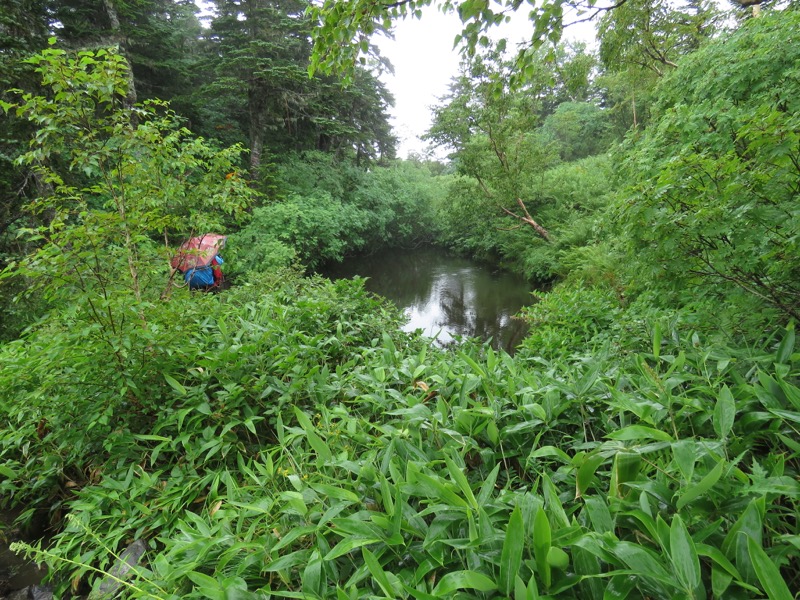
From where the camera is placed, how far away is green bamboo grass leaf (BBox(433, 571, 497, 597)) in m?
0.83

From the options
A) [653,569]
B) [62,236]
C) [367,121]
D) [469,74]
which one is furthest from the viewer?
[367,121]

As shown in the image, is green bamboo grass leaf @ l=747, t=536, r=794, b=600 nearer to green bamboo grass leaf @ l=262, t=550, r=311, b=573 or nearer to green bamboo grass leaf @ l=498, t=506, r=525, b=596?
green bamboo grass leaf @ l=498, t=506, r=525, b=596

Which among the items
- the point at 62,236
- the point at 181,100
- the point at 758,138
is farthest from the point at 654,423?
the point at 181,100

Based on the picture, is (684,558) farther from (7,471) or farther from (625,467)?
(7,471)

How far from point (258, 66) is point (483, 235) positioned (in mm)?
9311

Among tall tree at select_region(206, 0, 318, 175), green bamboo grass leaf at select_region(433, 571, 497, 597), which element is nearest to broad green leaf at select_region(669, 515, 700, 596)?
green bamboo grass leaf at select_region(433, 571, 497, 597)

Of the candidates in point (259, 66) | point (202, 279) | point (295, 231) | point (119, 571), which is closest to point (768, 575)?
point (119, 571)

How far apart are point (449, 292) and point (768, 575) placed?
11.0m

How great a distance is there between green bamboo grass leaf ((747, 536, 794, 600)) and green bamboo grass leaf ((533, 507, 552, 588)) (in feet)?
1.16

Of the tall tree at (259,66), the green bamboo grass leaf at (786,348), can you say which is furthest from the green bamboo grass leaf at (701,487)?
the tall tree at (259,66)

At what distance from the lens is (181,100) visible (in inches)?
404

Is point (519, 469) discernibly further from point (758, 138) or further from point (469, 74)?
point (469, 74)

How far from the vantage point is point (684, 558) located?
0.73 meters

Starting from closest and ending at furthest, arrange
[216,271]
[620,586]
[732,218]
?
[620,586] < [732,218] < [216,271]
